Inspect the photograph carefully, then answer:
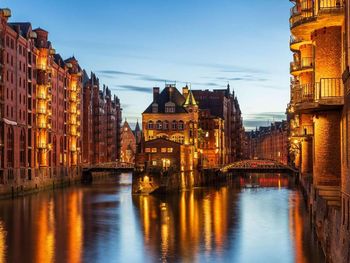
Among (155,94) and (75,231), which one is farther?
(155,94)

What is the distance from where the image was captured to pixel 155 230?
53031 millimetres

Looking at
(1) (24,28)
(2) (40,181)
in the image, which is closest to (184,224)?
(2) (40,181)

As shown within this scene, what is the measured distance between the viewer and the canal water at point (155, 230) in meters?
40.7

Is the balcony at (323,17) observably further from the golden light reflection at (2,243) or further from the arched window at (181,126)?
the arched window at (181,126)

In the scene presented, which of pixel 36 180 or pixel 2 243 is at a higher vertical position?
pixel 36 180

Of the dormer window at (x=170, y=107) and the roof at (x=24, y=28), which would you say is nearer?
the roof at (x=24, y=28)

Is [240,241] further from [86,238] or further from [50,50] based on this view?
[50,50]

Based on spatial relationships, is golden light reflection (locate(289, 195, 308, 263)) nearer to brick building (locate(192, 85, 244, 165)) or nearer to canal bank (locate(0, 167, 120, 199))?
canal bank (locate(0, 167, 120, 199))

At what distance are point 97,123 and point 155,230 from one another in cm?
11960

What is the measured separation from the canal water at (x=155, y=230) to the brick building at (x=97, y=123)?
234 feet

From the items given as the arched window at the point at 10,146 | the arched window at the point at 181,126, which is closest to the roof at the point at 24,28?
the arched window at the point at 10,146

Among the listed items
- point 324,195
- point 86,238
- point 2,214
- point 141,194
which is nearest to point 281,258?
point 324,195

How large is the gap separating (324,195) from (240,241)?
1240 cm

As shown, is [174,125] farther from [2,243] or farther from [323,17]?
[323,17]
